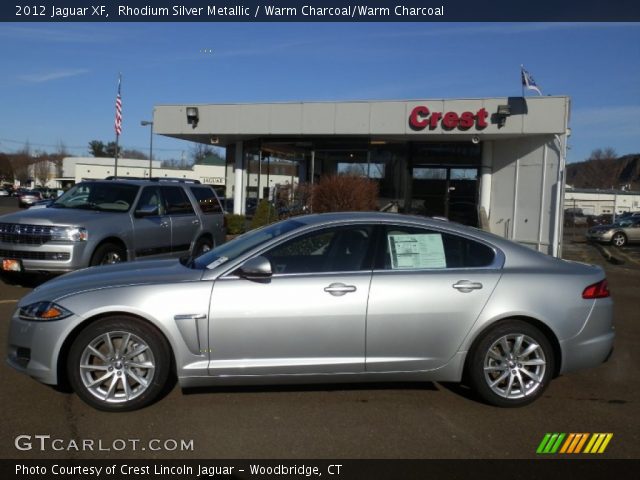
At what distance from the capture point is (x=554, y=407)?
4.75 meters

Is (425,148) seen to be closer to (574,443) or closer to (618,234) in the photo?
(618,234)

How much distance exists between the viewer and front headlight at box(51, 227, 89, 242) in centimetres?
838

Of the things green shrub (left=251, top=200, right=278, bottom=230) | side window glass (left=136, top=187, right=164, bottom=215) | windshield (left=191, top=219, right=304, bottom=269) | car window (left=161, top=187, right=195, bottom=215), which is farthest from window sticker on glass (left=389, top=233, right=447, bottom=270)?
green shrub (left=251, top=200, right=278, bottom=230)

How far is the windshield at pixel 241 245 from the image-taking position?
4637 mm

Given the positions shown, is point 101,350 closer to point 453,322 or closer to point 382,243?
point 382,243

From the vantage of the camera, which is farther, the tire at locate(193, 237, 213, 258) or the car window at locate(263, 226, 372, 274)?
the tire at locate(193, 237, 213, 258)

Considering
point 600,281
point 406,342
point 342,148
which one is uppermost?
point 342,148

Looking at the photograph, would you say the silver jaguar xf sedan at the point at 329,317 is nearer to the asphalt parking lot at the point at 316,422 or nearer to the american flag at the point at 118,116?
the asphalt parking lot at the point at 316,422

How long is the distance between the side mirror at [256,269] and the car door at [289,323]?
0.14ft

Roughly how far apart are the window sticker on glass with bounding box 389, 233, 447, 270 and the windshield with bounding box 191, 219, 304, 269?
827 millimetres

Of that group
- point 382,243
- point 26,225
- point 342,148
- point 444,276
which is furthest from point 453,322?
point 342,148

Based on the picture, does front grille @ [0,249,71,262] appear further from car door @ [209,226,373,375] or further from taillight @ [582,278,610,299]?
taillight @ [582,278,610,299]

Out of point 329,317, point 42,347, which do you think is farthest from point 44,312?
point 329,317

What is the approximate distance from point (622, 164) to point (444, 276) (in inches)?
4131
